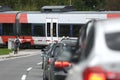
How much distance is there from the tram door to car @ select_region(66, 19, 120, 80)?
44.9 m

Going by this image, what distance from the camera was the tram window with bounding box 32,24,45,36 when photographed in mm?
52875

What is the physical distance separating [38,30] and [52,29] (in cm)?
196

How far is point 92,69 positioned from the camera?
5.95 m

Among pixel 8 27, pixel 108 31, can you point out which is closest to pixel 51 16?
pixel 8 27

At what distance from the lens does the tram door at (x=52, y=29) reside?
51812 millimetres

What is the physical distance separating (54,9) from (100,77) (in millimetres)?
49302

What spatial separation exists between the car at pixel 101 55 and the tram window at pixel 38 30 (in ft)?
151

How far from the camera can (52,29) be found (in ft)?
171

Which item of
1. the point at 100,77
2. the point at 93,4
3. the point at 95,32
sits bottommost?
the point at 93,4

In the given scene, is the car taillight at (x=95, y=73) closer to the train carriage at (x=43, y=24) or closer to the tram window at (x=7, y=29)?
the train carriage at (x=43, y=24)

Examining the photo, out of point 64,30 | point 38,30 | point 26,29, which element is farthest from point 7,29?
point 64,30

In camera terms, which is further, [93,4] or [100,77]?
[93,4]

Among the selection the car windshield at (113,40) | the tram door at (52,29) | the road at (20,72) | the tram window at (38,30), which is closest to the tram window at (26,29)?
the tram window at (38,30)

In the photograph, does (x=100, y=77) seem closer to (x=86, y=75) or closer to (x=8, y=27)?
(x=86, y=75)
